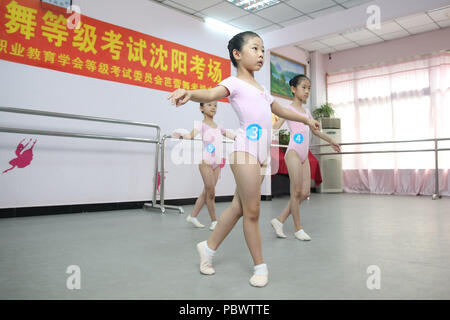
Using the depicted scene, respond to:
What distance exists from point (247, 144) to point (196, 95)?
269 millimetres

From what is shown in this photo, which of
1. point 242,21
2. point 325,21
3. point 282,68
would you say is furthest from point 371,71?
point 242,21

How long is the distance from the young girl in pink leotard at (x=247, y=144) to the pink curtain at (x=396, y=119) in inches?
206

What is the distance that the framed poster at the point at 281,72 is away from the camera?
18.8 feet

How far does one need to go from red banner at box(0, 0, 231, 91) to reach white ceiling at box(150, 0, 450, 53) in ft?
1.84

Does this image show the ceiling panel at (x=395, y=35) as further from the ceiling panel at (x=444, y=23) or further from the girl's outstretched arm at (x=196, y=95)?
the girl's outstretched arm at (x=196, y=95)

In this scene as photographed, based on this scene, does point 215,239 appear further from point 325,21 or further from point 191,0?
point 325,21

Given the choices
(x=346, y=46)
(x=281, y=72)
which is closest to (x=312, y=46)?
(x=346, y=46)

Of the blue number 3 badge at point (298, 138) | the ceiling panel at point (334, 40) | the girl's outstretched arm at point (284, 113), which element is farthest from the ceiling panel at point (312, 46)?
the girl's outstretched arm at point (284, 113)

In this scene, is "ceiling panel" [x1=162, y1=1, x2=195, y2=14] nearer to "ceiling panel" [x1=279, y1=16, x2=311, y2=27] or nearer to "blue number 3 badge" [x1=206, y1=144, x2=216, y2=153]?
"ceiling panel" [x1=279, y1=16, x2=311, y2=27]

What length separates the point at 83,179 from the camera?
3295 millimetres

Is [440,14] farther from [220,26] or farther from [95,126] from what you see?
[95,126]

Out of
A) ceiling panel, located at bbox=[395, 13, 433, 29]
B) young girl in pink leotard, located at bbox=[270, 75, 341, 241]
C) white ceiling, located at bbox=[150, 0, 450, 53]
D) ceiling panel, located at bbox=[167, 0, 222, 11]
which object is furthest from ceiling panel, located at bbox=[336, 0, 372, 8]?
young girl in pink leotard, located at bbox=[270, 75, 341, 241]

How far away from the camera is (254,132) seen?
123 centimetres
